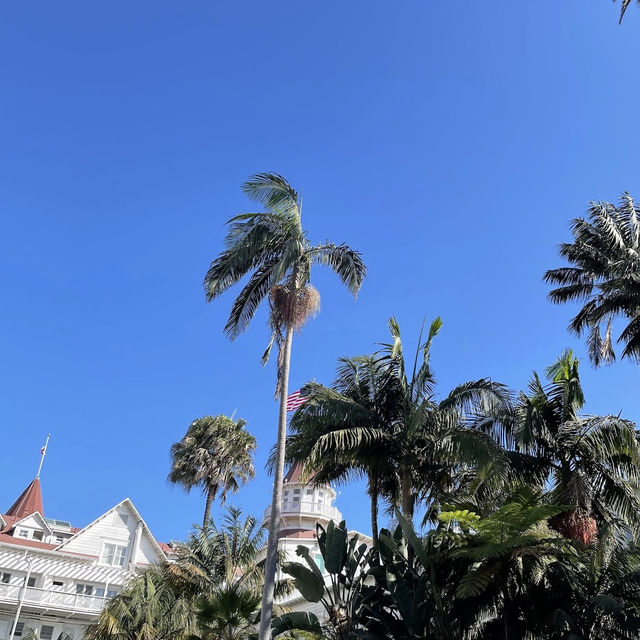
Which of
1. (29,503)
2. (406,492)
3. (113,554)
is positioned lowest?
(406,492)

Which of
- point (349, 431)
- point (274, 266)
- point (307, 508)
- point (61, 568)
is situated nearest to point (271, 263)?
point (274, 266)

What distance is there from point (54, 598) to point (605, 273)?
3567 centimetres

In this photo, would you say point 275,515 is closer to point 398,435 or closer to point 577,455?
point 398,435

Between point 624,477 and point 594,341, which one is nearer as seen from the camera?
point 624,477

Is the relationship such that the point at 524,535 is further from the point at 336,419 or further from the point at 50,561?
the point at 50,561

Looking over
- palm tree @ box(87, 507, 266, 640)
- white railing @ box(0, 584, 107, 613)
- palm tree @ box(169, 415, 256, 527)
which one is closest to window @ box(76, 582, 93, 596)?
white railing @ box(0, 584, 107, 613)

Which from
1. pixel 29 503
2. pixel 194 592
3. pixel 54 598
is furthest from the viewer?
pixel 29 503

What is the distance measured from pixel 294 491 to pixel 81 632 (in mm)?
23103

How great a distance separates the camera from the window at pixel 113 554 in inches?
1812

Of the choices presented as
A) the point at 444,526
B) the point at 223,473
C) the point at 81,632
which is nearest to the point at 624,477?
the point at 444,526

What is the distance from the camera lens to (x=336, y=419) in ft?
64.6

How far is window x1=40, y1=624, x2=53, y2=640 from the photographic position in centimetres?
4062

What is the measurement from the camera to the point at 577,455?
19.8m

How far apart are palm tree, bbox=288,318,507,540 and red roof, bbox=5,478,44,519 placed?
39.5 meters
